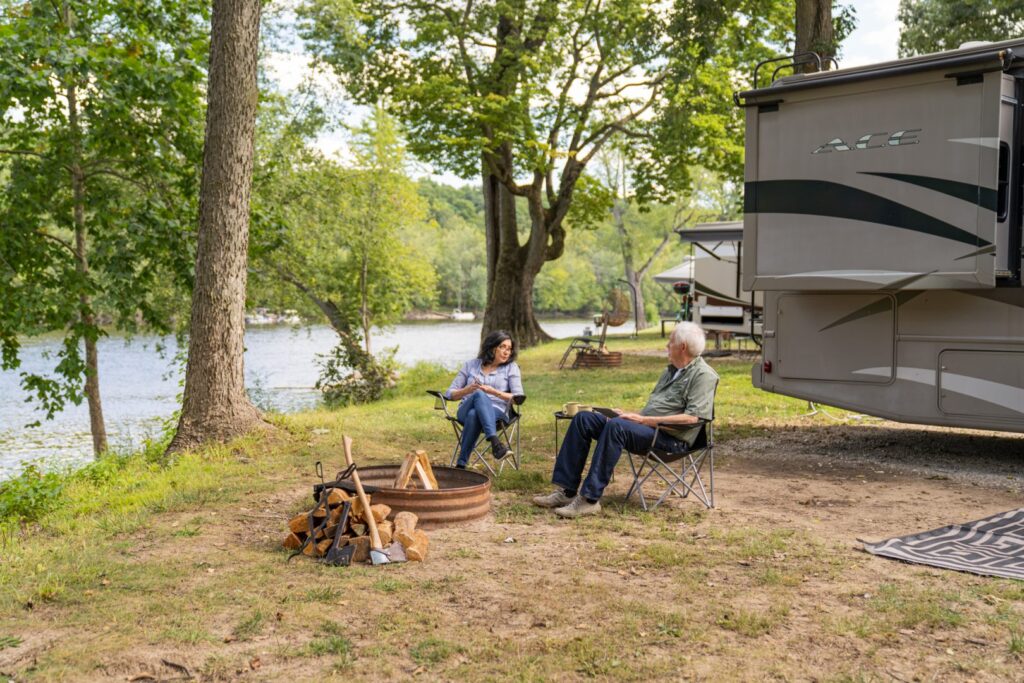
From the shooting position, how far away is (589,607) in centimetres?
384

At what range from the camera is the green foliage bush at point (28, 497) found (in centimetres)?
686

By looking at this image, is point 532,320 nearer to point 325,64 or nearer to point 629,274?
point 325,64

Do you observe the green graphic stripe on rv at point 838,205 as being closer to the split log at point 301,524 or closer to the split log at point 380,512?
the split log at point 380,512

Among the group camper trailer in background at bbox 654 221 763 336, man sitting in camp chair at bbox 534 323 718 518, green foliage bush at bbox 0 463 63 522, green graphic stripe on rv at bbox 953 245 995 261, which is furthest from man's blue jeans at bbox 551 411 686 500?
camper trailer in background at bbox 654 221 763 336

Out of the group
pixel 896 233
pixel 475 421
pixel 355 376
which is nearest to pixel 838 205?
pixel 896 233

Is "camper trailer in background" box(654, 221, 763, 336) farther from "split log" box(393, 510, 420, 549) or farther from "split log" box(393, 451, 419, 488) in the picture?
"split log" box(393, 510, 420, 549)

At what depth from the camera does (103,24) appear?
11742 millimetres

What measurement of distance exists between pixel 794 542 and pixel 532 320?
16.5 metres

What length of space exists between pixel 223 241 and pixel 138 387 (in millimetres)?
17056

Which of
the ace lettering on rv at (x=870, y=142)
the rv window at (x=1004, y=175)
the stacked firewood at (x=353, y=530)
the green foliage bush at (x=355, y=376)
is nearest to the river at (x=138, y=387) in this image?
the green foliage bush at (x=355, y=376)

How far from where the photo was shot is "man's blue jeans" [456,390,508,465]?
633cm

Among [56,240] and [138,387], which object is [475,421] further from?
[138,387]

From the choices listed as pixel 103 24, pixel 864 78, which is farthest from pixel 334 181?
pixel 864 78

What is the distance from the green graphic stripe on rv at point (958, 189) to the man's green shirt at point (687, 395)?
220 cm
